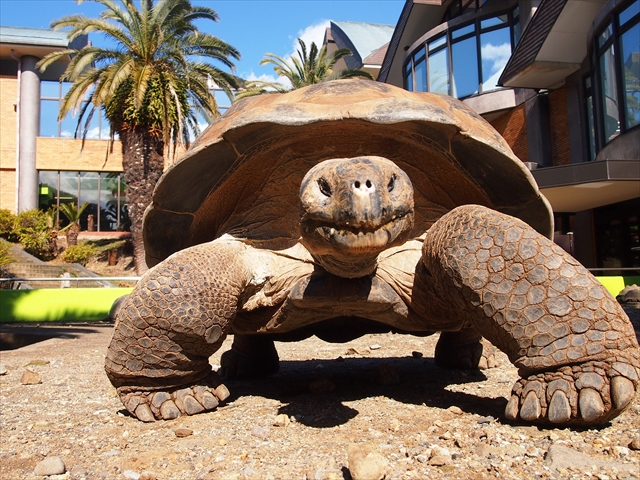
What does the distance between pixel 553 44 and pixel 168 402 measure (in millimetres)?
13463

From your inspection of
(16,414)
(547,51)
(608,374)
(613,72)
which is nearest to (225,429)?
(16,414)

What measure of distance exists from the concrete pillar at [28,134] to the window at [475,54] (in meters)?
16.6

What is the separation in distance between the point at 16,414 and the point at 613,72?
1230 cm

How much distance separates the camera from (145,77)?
13.6m

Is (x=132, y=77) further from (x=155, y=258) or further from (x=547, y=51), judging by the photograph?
(x=155, y=258)

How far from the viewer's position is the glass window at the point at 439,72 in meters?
18.0

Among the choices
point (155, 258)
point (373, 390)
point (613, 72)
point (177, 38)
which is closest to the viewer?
→ point (373, 390)

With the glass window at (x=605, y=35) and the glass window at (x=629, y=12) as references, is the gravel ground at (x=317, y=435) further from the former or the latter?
the glass window at (x=605, y=35)

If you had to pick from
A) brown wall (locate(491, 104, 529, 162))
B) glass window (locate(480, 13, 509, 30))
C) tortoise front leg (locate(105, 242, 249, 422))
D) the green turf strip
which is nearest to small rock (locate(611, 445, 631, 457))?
tortoise front leg (locate(105, 242, 249, 422))

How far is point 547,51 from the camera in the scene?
13.4 m

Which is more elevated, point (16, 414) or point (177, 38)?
point (177, 38)

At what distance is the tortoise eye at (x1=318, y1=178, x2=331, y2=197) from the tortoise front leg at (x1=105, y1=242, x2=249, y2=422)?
760 millimetres

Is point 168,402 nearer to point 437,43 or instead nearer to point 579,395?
point 579,395

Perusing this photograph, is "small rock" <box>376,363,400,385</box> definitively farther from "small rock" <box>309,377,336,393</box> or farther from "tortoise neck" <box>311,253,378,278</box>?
"tortoise neck" <box>311,253,378,278</box>
